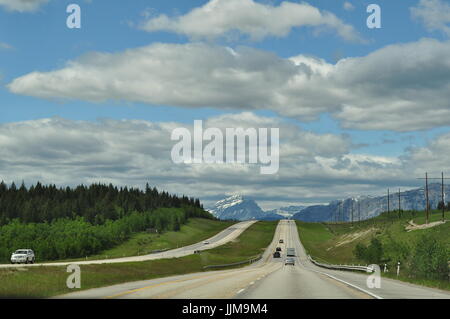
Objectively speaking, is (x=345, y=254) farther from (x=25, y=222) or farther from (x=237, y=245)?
(x=25, y=222)

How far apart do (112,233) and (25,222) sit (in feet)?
112

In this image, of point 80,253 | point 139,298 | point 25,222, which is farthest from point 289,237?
point 139,298
